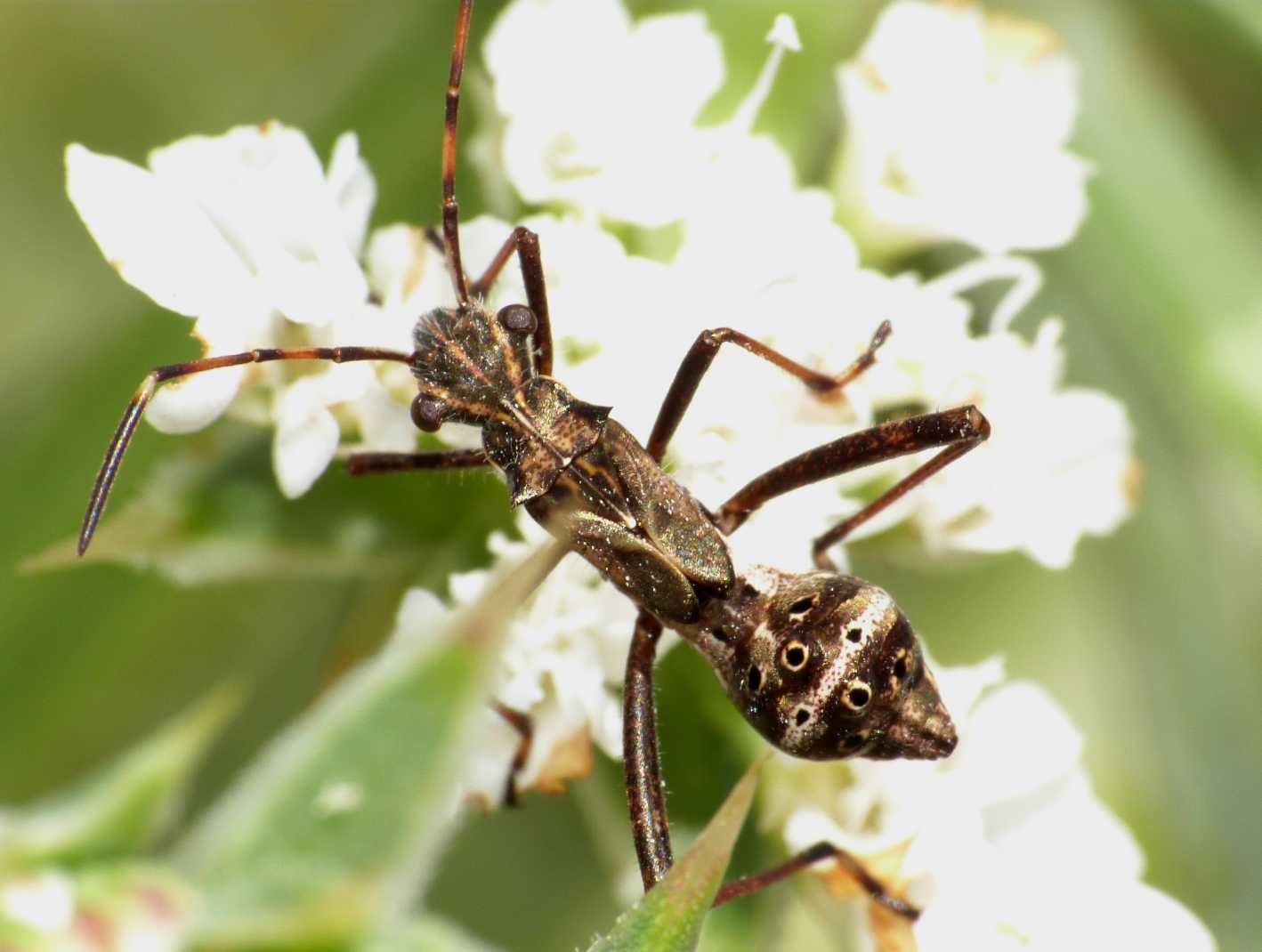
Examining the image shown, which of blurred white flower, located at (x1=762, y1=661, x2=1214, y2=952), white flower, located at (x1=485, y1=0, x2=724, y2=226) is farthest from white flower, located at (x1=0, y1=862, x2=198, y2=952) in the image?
white flower, located at (x1=485, y1=0, x2=724, y2=226)

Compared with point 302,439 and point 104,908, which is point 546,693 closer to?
point 302,439

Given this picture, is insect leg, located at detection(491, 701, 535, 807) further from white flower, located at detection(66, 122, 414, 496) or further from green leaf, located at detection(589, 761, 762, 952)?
green leaf, located at detection(589, 761, 762, 952)

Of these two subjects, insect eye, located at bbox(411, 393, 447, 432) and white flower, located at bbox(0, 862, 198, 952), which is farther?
insect eye, located at bbox(411, 393, 447, 432)

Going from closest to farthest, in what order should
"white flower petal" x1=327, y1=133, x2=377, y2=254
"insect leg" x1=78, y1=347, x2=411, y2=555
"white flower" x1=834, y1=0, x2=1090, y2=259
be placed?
"insect leg" x1=78, y1=347, x2=411, y2=555 → "white flower petal" x1=327, y1=133, x2=377, y2=254 → "white flower" x1=834, y1=0, x2=1090, y2=259

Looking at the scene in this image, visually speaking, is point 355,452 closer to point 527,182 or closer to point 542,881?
point 527,182

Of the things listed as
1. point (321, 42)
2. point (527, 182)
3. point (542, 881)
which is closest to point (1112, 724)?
point (542, 881)

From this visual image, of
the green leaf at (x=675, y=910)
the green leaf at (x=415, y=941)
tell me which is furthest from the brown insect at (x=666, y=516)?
the green leaf at (x=415, y=941)

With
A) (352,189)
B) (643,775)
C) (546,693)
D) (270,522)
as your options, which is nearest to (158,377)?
(270,522)
